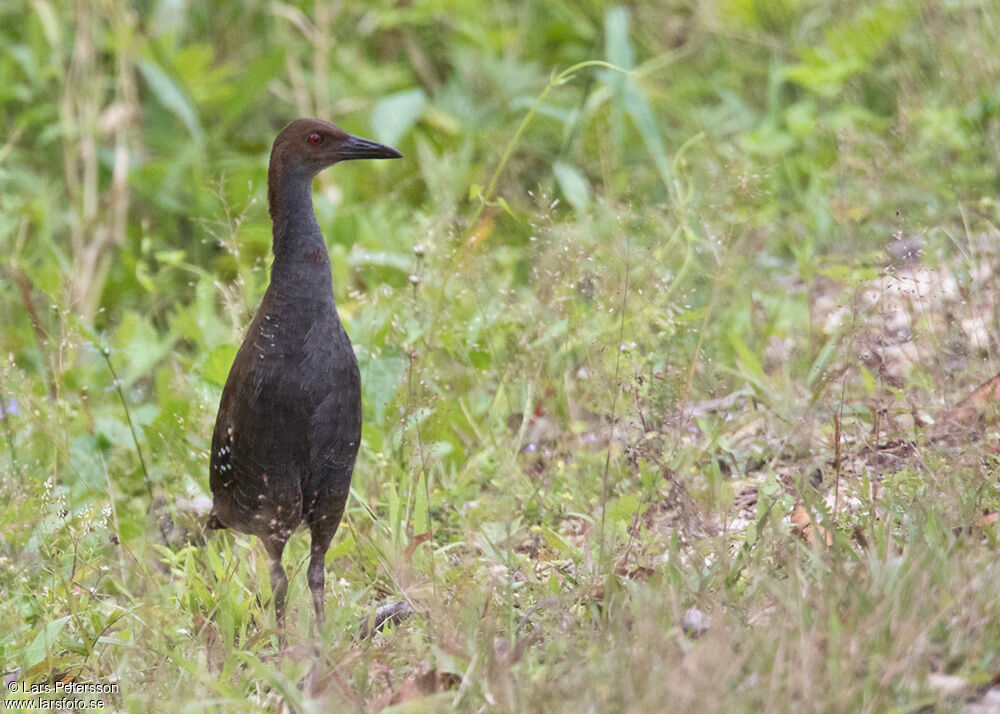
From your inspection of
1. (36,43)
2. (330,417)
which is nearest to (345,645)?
(330,417)

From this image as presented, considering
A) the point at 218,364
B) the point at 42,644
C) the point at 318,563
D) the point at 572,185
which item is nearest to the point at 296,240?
the point at 318,563

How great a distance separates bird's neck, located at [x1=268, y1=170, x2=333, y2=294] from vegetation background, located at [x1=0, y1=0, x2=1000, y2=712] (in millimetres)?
548

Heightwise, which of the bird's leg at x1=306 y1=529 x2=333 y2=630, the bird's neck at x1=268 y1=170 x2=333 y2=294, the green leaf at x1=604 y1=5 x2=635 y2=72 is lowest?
the bird's leg at x1=306 y1=529 x2=333 y2=630

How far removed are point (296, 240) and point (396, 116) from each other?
2979 millimetres

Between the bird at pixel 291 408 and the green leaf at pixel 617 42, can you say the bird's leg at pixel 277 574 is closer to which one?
the bird at pixel 291 408

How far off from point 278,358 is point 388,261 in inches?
77.0

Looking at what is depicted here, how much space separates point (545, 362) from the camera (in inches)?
177

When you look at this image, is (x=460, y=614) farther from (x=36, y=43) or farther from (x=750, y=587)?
(x=36, y=43)

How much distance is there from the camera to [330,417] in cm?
335

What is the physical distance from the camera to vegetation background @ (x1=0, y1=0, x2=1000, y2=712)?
8.90 ft

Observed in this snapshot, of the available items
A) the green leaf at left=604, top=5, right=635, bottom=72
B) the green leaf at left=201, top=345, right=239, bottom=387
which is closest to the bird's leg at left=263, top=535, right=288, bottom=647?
the green leaf at left=201, top=345, right=239, bottom=387

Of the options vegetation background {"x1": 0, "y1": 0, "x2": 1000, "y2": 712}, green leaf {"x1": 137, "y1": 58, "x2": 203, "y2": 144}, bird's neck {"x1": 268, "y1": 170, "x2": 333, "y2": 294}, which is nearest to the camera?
vegetation background {"x1": 0, "y1": 0, "x2": 1000, "y2": 712}

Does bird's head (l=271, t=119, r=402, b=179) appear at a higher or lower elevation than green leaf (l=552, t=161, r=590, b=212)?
higher

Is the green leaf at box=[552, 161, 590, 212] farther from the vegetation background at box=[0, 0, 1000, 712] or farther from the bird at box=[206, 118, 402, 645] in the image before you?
the bird at box=[206, 118, 402, 645]
